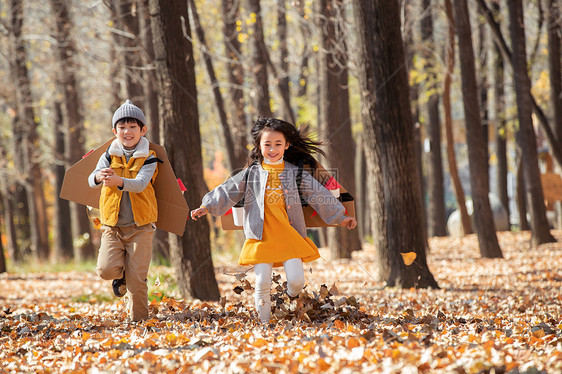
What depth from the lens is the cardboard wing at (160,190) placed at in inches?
224

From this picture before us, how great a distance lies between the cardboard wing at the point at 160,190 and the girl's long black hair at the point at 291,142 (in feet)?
2.52

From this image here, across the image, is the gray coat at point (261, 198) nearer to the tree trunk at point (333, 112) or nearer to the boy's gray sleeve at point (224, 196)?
the boy's gray sleeve at point (224, 196)

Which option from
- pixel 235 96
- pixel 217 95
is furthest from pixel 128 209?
pixel 235 96

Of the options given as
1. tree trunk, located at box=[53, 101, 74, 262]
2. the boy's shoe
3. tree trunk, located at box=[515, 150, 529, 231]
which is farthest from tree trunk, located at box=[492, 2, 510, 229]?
the boy's shoe

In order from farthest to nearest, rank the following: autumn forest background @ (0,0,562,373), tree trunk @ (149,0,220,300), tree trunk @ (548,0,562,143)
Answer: tree trunk @ (548,0,562,143)
tree trunk @ (149,0,220,300)
autumn forest background @ (0,0,562,373)

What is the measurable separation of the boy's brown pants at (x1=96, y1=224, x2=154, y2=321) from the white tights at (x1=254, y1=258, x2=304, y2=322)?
1.05 m

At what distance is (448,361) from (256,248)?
207 centimetres

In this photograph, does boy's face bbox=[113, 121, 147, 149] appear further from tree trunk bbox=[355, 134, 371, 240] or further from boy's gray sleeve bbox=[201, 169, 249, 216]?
tree trunk bbox=[355, 134, 371, 240]

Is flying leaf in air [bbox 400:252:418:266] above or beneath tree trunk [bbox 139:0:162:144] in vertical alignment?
beneath

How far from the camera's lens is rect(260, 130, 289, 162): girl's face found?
17.4 ft

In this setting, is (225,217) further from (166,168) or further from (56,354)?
(56,354)

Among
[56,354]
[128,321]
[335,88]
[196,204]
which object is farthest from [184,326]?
[335,88]

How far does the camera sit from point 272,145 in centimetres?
532

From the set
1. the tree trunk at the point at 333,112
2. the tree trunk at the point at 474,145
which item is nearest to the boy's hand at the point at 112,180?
the tree trunk at the point at 333,112
